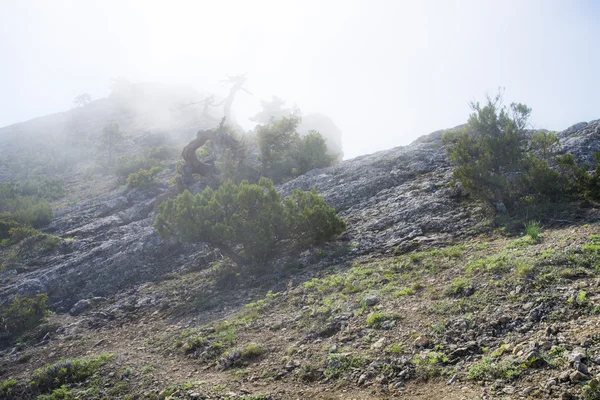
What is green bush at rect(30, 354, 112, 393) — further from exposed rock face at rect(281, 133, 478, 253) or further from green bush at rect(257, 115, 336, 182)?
green bush at rect(257, 115, 336, 182)

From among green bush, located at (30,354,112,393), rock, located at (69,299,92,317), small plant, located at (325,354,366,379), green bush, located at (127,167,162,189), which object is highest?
green bush, located at (127,167,162,189)

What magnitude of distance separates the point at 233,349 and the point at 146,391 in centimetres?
259

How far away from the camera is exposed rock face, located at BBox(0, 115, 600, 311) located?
19219 mm

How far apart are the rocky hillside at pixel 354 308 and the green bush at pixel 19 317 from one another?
2.72ft

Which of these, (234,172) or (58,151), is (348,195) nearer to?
(234,172)

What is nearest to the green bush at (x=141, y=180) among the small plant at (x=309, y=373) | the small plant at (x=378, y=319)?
the small plant at (x=378, y=319)

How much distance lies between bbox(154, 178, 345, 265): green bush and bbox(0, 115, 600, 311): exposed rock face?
Result: 2.38 metres

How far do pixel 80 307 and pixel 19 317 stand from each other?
101 inches

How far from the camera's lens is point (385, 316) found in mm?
10672

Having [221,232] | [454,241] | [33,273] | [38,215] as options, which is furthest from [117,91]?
[454,241]

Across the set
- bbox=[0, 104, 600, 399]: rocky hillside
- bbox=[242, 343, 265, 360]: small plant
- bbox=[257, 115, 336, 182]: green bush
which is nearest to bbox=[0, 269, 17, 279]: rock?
bbox=[0, 104, 600, 399]: rocky hillside

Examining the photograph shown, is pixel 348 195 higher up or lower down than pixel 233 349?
higher up

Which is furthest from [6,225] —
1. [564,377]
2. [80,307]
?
[564,377]

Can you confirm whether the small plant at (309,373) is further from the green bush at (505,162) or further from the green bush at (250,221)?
the green bush at (505,162)
